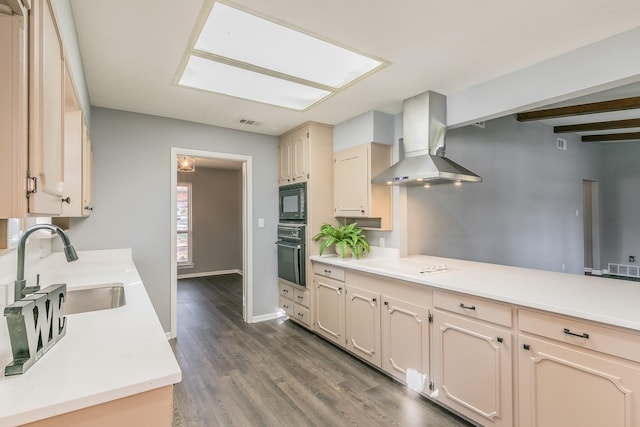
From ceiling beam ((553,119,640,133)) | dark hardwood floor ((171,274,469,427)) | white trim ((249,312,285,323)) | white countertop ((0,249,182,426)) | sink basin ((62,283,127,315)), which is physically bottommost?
dark hardwood floor ((171,274,469,427))

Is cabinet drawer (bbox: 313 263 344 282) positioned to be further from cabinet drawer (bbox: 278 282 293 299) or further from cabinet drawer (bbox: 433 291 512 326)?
cabinet drawer (bbox: 433 291 512 326)

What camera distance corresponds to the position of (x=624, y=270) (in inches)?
264

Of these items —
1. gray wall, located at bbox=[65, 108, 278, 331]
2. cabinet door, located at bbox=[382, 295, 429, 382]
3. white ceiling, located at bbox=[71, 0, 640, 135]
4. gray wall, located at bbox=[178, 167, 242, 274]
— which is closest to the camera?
white ceiling, located at bbox=[71, 0, 640, 135]

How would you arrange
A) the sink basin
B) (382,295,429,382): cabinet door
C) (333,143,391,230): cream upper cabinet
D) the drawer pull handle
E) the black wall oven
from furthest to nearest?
the black wall oven < (333,143,391,230): cream upper cabinet < (382,295,429,382): cabinet door < the sink basin < the drawer pull handle

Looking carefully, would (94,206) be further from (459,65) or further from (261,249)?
(459,65)

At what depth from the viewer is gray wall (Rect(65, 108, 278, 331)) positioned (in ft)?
9.98

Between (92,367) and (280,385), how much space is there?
1.76 meters

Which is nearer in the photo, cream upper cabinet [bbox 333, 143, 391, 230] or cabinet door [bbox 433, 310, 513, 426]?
cabinet door [bbox 433, 310, 513, 426]

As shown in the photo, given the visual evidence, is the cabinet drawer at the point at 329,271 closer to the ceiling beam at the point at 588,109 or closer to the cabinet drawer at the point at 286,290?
the cabinet drawer at the point at 286,290

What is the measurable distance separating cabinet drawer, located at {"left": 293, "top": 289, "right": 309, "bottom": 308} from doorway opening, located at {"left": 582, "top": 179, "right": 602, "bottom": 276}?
6862mm

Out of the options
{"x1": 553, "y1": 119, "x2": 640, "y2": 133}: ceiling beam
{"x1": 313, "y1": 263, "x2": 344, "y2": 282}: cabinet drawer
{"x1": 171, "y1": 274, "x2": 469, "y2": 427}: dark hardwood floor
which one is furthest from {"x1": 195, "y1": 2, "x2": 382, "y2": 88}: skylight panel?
{"x1": 553, "y1": 119, "x2": 640, "y2": 133}: ceiling beam

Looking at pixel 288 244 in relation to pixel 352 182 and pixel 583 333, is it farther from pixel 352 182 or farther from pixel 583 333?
pixel 583 333

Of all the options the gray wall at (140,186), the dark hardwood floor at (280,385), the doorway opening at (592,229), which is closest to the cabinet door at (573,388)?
the dark hardwood floor at (280,385)

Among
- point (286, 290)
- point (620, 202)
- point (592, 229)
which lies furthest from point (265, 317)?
point (620, 202)
